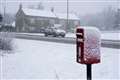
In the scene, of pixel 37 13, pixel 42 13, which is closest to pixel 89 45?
pixel 37 13

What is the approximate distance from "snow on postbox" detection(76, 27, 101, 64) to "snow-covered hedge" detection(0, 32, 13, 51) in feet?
34.2

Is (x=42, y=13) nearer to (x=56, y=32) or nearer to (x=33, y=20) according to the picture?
(x=33, y=20)

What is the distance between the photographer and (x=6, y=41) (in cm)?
1484

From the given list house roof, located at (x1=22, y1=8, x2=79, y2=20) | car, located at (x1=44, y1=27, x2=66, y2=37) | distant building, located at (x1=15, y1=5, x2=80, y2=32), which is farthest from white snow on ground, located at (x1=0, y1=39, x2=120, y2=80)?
house roof, located at (x1=22, y1=8, x2=79, y2=20)

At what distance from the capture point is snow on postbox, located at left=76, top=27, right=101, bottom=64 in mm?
4137

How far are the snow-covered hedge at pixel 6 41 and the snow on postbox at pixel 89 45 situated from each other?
10.4 meters

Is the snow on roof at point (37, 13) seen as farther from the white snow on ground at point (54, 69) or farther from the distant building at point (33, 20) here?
the white snow on ground at point (54, 69)

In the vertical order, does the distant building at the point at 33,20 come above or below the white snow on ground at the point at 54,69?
below

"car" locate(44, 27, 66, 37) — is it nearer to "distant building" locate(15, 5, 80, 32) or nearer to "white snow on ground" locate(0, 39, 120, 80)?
"distant building" locate(15, 5, 80, 32)

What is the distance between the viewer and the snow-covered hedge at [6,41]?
46.8 ft

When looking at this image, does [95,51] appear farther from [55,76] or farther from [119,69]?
[119,69]

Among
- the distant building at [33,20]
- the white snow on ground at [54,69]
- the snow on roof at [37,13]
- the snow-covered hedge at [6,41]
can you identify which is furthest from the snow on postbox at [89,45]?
the snow on roof at [37,13]

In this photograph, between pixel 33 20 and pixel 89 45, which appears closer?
pixel 89 45

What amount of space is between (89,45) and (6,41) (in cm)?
1122
